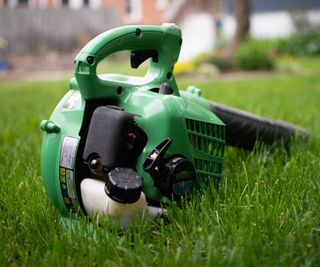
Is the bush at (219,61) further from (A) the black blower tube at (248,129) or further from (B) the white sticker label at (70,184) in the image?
(B) the white sticker label at (70,184)

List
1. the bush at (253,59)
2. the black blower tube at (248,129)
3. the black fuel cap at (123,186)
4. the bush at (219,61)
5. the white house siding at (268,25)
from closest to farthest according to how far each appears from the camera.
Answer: the black fuel cap at (123,186)
the black blower tube at (248,129)
the bush at (253,59)
the bush at (219,61)
the white house siding at (268,25)

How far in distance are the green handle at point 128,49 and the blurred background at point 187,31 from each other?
7119mm

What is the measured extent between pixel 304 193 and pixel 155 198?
1.74 ft

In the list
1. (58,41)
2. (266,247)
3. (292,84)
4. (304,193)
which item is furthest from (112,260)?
(58,41)

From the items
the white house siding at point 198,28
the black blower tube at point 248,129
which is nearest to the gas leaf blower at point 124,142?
the black blower tube at point 248,129

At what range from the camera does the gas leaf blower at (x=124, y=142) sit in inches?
62.7

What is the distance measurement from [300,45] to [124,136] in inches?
501

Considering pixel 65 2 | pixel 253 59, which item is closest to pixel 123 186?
pixel 253 59

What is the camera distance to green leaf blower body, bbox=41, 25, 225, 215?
5.30ft

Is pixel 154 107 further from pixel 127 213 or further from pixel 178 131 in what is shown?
pixel 127 213

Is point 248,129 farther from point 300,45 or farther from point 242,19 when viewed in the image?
point 300,45

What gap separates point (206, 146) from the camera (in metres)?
1.84

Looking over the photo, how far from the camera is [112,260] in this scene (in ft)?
4.64

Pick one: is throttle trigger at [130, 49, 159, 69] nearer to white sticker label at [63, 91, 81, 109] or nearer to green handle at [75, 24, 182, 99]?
green handle at [75, 24, 182, 99]
